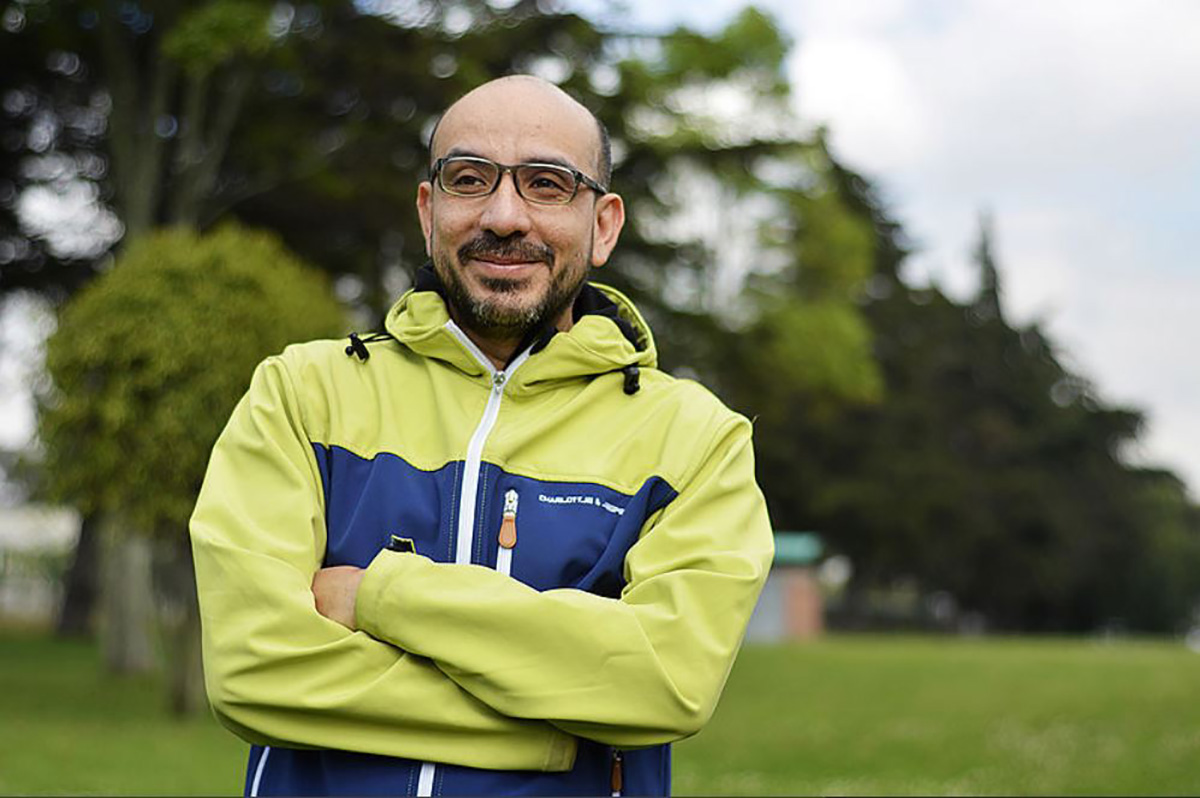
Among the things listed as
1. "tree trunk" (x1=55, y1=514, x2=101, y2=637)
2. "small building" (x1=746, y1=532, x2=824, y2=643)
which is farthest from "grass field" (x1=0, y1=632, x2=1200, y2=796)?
"small building" (x1=746, y1=532, x2=824, y2=643)

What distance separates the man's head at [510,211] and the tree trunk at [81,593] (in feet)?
98.2

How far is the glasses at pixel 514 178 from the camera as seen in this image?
9.50 ft

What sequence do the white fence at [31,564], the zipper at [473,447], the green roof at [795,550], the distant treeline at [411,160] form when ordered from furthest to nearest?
1. the white fence at [31,564]
2. the green roof at [795,550]
3. the distant treeline at [411,160]
4. the zipper at [473,447]

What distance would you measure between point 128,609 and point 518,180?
19884 millimetres

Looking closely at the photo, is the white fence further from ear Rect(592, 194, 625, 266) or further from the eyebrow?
the eyebrow

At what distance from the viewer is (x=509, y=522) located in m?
2.80

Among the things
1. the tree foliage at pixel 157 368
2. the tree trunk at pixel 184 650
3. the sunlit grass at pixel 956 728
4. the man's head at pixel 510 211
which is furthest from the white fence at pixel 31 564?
the man's head at pixel 510 211

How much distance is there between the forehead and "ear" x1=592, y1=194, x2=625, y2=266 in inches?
4.7

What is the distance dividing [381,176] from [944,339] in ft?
111

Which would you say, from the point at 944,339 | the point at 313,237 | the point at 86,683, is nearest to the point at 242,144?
the point at 313,237

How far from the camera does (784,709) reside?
16672 millimetres

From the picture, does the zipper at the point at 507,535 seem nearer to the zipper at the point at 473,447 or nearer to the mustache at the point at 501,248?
the zipper at the point at 473,447

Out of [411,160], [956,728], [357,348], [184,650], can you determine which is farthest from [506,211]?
[411,160]

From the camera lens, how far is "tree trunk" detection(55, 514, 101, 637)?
102 feet
